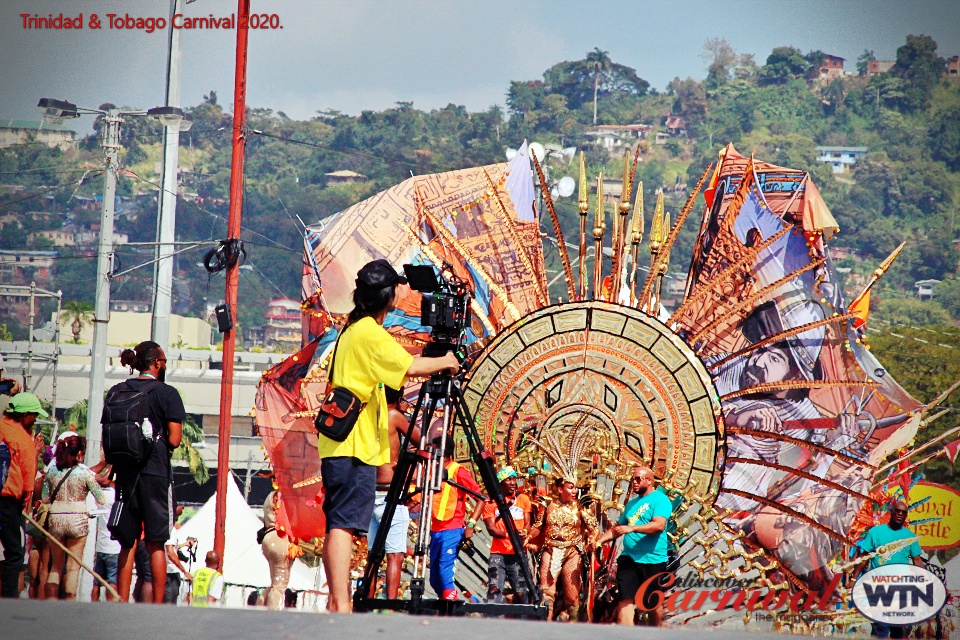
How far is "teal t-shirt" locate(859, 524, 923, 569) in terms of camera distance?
587cm

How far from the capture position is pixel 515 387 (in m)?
6.20

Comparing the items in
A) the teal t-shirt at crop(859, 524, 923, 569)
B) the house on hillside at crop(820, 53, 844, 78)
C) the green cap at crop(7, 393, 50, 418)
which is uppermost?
the house on hillside at crop(820, 53, 844, 78)

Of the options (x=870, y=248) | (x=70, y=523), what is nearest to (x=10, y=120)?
(x=70, y=523)

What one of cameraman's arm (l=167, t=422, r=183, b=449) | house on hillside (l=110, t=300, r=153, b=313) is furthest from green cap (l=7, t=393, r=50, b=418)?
house on hillside (l=110, t=300, r=153, b=313)

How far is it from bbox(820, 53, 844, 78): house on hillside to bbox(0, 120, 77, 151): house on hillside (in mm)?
A: 16215

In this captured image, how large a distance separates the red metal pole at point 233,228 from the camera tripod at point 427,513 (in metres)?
3.73

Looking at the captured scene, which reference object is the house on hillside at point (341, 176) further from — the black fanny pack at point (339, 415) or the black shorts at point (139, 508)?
the black fanny pack at point (339, 415)

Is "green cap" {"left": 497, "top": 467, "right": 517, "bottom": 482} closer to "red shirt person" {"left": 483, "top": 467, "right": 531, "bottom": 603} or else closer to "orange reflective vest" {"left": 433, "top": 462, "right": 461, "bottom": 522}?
"red shirt person" {"left": 483, "top": 467, "right": 531, "bottom": 603}

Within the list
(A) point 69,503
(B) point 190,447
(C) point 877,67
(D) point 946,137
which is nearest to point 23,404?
(A) point 69,503

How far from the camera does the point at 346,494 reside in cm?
392

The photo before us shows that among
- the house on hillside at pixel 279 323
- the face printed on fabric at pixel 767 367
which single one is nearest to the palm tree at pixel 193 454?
the house on hillside at pixel 279 323

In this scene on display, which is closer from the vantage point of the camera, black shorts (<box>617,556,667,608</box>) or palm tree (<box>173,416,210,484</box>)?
black shorts (<box>617,556,667,608</box>)

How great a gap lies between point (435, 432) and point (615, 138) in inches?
925

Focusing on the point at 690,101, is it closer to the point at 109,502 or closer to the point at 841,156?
the point at 841,156
